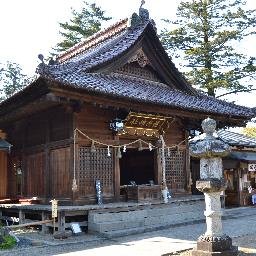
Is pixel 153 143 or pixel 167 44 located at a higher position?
pixel 167 44

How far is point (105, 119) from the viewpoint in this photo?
48.7ft

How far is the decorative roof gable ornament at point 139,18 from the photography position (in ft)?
60.0

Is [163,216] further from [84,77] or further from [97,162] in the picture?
[84,77]

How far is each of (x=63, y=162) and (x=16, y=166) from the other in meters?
4.47

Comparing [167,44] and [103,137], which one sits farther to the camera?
[167,44]

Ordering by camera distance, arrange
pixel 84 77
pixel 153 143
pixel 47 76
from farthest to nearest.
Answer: pixel 153 143 < pixel 84 77 < pixel 47 76

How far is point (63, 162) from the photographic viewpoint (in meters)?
14.1

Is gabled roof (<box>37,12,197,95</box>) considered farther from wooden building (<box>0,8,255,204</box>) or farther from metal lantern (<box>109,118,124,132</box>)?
metal lantern (<box>109,118,124,132</box>)

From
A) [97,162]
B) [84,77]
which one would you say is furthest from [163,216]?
[84,77]

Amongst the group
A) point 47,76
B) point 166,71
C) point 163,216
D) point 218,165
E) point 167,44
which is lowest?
point 163,216

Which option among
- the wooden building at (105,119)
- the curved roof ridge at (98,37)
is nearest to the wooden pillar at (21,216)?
the wooden building at (105,119)

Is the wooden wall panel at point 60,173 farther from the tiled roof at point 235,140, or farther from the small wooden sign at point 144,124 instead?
the tiled roof at point 235,140

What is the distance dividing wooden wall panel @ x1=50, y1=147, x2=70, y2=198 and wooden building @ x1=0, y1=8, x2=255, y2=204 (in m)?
0.04

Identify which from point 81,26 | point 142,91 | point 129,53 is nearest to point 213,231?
point 142,91
